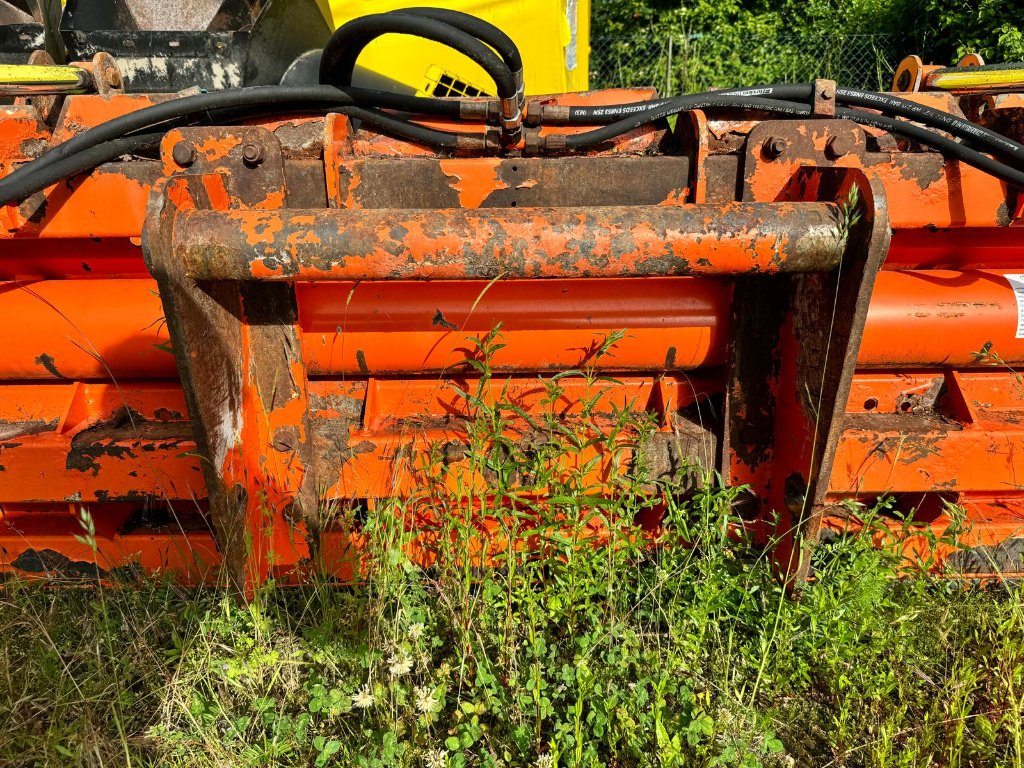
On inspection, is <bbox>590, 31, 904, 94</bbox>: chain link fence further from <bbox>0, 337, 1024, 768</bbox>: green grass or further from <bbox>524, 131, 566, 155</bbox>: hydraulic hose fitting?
<bbox>0, 337, 1024, 768</bbox>: green grass

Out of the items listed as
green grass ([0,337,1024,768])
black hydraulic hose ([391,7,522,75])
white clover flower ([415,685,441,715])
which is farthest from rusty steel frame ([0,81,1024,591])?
white clover flower ([415,685,441,715])

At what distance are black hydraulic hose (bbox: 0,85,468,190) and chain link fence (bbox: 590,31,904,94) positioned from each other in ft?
32.0

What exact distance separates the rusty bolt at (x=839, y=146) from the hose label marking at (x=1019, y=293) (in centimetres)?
70

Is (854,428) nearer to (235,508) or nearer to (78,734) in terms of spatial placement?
(235,508)

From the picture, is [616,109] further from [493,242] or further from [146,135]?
[146,135]

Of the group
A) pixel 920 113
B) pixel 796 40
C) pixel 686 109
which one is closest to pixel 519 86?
pixel 686 109

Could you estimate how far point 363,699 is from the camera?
1.58 m

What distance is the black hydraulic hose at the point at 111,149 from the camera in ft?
5.49

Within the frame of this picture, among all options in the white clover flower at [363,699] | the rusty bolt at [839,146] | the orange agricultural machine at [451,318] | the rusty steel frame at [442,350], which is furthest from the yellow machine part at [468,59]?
the white clover flower at [363,699]

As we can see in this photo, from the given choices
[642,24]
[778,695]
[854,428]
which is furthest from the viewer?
[642,24]

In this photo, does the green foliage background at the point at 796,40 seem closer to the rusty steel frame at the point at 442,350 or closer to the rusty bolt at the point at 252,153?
the rusty steel frame at the point at 442,350

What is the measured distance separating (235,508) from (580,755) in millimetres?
1074

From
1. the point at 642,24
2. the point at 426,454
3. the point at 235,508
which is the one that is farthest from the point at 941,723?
the point at 642,24

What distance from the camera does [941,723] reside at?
173 cm
